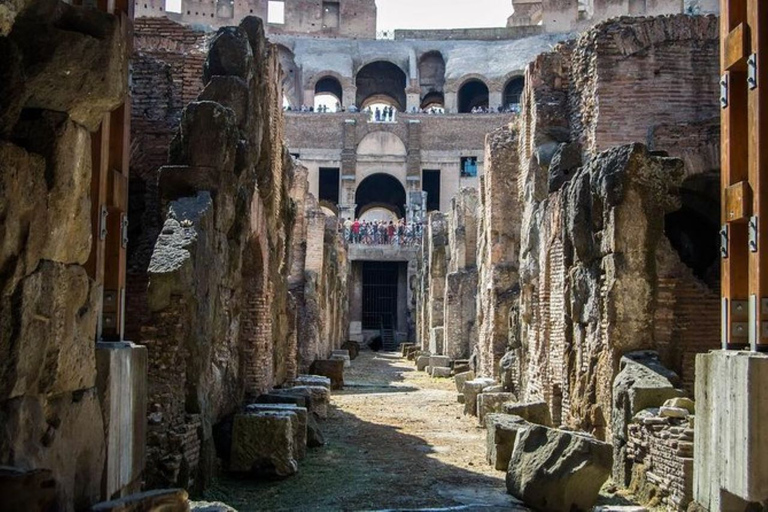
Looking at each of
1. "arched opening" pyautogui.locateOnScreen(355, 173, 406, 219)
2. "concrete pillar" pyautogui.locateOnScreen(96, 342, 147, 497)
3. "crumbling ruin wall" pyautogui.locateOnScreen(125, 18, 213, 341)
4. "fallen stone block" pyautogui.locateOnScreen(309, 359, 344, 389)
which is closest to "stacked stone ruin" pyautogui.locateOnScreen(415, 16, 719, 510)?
"fallen stone block" pyautogui.locateOnScreen(309, 359, 344, 389)

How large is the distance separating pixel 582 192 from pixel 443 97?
45.4m

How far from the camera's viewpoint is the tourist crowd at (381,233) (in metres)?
36.1

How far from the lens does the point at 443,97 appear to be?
→ 176 feet

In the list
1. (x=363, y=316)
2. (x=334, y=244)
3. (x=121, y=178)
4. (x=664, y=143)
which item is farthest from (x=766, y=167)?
(x=363, y=316)

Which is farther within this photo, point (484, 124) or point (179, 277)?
point (484, 124)

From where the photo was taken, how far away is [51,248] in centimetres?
354

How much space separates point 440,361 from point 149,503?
17416 mm

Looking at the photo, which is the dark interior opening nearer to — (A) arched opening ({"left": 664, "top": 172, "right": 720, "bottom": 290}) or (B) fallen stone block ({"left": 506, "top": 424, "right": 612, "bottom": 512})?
(A) arched opening ({"left": 664, "top": 172, "right": 720, "bottom": 290})

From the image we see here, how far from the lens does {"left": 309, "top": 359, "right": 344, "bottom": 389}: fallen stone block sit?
17375 mm

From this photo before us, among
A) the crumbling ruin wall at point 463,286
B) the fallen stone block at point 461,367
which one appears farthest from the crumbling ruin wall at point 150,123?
the crumbling ruin wall at point 463,286

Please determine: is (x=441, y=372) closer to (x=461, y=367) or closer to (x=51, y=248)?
(x=461, y=367)

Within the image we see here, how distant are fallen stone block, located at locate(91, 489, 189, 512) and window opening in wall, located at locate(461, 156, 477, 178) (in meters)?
41.2

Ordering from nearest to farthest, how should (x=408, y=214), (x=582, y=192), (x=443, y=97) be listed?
(x=582, y=192) → (x=408, y=214) → (x=443, y=97)

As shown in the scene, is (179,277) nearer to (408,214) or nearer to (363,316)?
(363,316)
